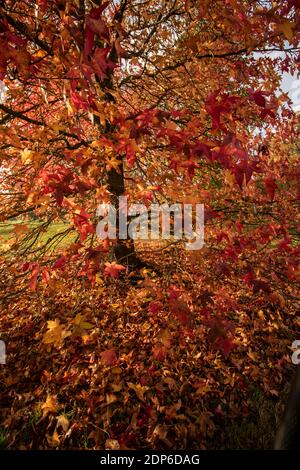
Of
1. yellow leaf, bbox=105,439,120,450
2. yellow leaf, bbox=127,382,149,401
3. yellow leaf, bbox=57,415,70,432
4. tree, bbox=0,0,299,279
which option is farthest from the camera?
yellow leaf, bbox=127,382,149,401

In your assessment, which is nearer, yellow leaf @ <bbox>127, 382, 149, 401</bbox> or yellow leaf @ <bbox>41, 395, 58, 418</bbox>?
yellow leaf @ <bbox>41, 395, 58, 418</bbox>

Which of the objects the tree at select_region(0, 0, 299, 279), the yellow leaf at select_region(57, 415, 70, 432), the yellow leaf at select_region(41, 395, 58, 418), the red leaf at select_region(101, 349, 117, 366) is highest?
the tree at select_region(0, 0, 299, 279)

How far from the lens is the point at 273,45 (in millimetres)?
3748

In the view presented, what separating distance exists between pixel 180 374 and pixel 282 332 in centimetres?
168

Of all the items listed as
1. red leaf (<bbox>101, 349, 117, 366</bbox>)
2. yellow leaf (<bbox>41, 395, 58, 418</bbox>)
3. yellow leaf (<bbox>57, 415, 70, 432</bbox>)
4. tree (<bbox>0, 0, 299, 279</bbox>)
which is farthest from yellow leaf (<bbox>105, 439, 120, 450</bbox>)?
tree (<bbox>0, 0, 299, 279</bbox>)

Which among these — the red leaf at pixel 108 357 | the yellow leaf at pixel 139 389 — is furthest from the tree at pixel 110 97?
the yellow leaf at pixel 139 389

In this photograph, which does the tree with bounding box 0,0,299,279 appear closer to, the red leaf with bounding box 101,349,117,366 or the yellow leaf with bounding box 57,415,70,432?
the red leaf with bounding box 101,349,117,366

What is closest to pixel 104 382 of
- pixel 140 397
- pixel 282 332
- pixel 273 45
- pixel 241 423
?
pixel 140 397

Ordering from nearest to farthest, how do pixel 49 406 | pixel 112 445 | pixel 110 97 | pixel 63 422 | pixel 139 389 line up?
pixel 112 445 → pixel 63 422 → pixel 49 406 → pixel 139 389 → pixel 110 97

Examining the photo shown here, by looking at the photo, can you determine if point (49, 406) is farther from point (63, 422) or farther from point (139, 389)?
point (139, 389)

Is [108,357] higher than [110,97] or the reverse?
the reverse

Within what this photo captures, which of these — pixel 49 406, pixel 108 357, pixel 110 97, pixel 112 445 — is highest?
pixel 110 97

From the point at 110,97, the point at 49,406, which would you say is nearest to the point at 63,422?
the point at 49,406

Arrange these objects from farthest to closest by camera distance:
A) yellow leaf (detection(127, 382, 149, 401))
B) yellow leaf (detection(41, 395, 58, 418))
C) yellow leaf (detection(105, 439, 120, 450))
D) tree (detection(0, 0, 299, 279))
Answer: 1. yellow leaf (detection(127, 382, 149, 401))
2. yellow leaf (detection(41, 395, 58, 418))
3. yellow leaf (detection(105, 439, 120, 450))
4. tree (detection(0, 0, 299, 279))
